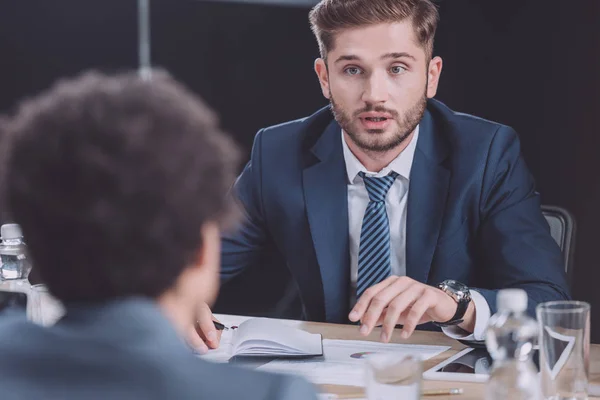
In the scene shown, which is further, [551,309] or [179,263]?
[551,309]

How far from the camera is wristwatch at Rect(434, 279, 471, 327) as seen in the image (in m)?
1.73

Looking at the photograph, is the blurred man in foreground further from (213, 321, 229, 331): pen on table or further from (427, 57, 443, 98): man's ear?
(427, 57, 443, 98): man's ear

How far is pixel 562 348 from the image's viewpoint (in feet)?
4.33

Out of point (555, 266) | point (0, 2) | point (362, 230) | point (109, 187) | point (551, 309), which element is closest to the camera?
point (109, 187)

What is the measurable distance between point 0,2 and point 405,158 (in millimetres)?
2936

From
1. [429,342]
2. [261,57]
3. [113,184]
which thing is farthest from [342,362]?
[261,57]

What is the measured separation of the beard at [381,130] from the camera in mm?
2162

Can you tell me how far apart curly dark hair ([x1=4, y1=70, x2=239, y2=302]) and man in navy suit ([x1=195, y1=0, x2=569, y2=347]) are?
1357mm

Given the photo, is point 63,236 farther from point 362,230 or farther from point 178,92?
point 362,230

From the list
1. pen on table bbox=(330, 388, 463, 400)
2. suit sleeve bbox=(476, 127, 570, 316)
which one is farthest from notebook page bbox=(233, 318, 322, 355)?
suit sleeve bbox=(476, 127, 570, 316)

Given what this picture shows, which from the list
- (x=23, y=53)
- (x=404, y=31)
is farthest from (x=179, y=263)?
(x=23, y=53)

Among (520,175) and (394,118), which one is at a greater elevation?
(394,118)

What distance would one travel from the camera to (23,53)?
4426mm

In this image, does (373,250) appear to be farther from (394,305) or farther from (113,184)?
(113,184)
